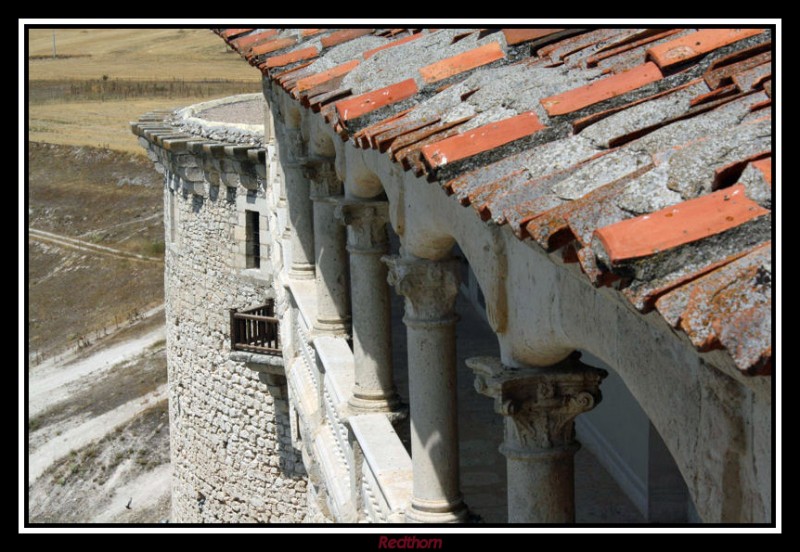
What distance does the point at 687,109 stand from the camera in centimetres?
431

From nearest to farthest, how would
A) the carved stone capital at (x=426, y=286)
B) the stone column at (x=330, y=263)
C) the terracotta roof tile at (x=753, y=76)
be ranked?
the terracotta roof tile at (x=753, y=76) < the carved stone capital at (x=426, y=286) < the stone column at (x=330, y=263)

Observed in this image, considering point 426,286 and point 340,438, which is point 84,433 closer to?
point 340,438

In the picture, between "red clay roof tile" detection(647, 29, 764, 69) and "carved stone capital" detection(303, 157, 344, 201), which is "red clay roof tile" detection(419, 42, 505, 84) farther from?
"carved stone capital" detection(303, 157, 344, 201)

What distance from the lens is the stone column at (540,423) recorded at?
5812 mm

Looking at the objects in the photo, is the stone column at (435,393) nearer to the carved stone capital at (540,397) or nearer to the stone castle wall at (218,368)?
the carved stone capital at (540,397)

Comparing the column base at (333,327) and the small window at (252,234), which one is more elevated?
the small window at (252,234)

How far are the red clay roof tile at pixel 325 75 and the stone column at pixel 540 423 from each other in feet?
7.74

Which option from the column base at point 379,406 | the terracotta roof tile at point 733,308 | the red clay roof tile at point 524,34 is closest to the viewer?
the terracotta roof tile at point 733,308

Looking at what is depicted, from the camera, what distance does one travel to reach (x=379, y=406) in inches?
383

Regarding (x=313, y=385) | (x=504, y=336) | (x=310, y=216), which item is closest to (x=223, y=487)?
(x=310, y=216)

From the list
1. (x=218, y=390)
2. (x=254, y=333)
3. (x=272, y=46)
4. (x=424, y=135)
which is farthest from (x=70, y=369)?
(x=424, y=135)

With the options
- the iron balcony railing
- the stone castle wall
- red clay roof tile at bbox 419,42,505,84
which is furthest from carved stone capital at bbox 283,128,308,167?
red clay roof tile at bbox 419,42,505,84

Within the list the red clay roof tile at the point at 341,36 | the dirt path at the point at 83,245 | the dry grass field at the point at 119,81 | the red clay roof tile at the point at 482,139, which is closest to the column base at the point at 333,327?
the red clay roof tile at the point at 341,36

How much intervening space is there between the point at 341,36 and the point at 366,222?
1.30 m
